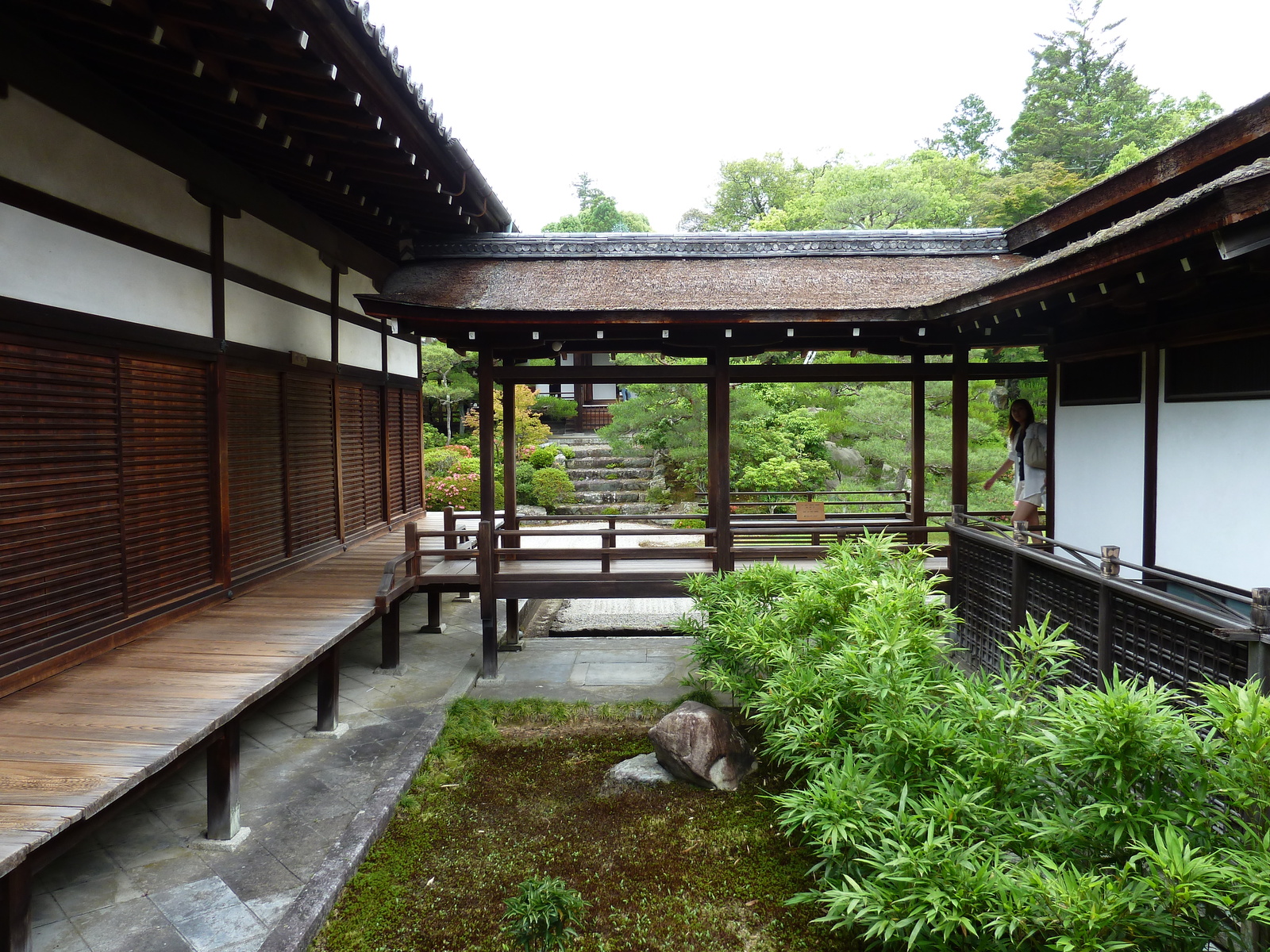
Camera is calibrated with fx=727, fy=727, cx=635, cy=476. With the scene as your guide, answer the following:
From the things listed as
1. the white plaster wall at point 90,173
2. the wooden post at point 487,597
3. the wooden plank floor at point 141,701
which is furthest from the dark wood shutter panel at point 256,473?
the wooden post at point 487,597

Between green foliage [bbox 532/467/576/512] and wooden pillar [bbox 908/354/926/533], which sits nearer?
wooden pillar [bbox 908/354/926/533]

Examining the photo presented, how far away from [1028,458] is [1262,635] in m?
4.01

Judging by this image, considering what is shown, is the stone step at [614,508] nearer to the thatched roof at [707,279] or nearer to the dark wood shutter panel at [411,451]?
the dark wood shutter panel at [411,451]

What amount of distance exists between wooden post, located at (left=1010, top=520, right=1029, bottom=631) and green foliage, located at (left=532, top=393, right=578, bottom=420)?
21191 millimetres

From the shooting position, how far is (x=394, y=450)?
11023mm

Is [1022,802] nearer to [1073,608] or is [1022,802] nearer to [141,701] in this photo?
[1073,608]

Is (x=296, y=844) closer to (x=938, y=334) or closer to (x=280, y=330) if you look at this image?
(x=280, y=330)

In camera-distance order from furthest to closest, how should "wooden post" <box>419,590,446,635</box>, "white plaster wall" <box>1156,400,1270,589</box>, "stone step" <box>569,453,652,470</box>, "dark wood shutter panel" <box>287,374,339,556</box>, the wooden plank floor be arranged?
"stone step" <box>569,453,652,470</box>, "wooden post" <box>419,590,446,635</box>, "dark wood shutter panel" <box>287,374,339,556</box>, "white plaster wall" <box>1156,400,1270,589</box>, the wooden plank floor

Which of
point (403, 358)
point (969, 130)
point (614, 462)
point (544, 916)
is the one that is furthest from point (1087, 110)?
point (544, 916)

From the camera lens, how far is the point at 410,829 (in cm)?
455

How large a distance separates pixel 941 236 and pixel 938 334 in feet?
6.96

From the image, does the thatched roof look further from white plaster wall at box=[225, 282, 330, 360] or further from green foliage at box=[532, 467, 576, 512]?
green foliage at box=[532, 467, 576, 512]

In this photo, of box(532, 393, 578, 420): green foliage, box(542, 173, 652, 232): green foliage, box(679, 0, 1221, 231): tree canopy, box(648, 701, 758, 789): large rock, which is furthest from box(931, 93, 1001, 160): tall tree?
box(648, 701, 758, 789): large rock

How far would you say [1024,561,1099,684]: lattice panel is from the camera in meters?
4.74
